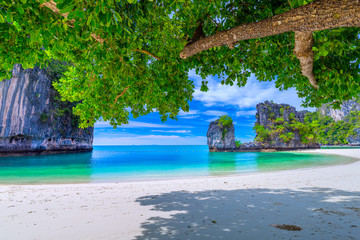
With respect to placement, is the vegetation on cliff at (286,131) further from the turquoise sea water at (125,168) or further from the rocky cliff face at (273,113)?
the turquoise sea water at (125,168)

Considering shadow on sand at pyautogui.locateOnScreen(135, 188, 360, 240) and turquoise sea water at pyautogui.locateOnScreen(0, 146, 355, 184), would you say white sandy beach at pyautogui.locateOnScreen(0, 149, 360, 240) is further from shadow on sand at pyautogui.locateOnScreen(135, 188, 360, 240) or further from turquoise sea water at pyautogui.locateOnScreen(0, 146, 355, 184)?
turquoise sea water at pyautogui.locateOnScreen(0, 146, 355, 184)

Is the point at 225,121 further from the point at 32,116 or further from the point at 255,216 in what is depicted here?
the point at 255,216

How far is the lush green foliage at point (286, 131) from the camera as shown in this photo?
6272cm

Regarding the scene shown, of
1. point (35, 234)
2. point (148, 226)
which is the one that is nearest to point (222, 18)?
point (148, 226)

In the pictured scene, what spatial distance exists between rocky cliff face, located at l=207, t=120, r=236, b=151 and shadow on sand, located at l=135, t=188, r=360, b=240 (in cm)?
6092

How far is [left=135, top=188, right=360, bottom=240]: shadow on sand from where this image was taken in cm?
328

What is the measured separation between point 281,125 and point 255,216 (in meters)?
68.7

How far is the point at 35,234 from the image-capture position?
356 centimetres

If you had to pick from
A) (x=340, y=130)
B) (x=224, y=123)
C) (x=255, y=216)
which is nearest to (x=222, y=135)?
(x=224, y=123)

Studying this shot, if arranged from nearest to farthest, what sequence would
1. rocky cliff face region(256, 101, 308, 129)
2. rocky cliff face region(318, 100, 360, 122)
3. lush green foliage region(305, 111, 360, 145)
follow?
rocky cliff face region(256, 101, 308, 129)
lush green foliage region(305, 111, 360, 145)
rocky cliff face region(318, 100, 360, 122)

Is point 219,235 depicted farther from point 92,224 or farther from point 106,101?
point 106,101

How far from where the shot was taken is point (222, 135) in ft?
220

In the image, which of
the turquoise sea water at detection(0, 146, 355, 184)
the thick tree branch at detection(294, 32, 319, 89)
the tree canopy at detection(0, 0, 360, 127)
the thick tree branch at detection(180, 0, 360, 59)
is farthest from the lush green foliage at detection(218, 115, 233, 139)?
the thick tree branch at detection(180, 0, 360, 59)

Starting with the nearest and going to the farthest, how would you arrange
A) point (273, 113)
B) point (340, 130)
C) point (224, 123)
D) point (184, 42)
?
point (184, 42), point (224, 123), point (273, 113), point (340, 130)
